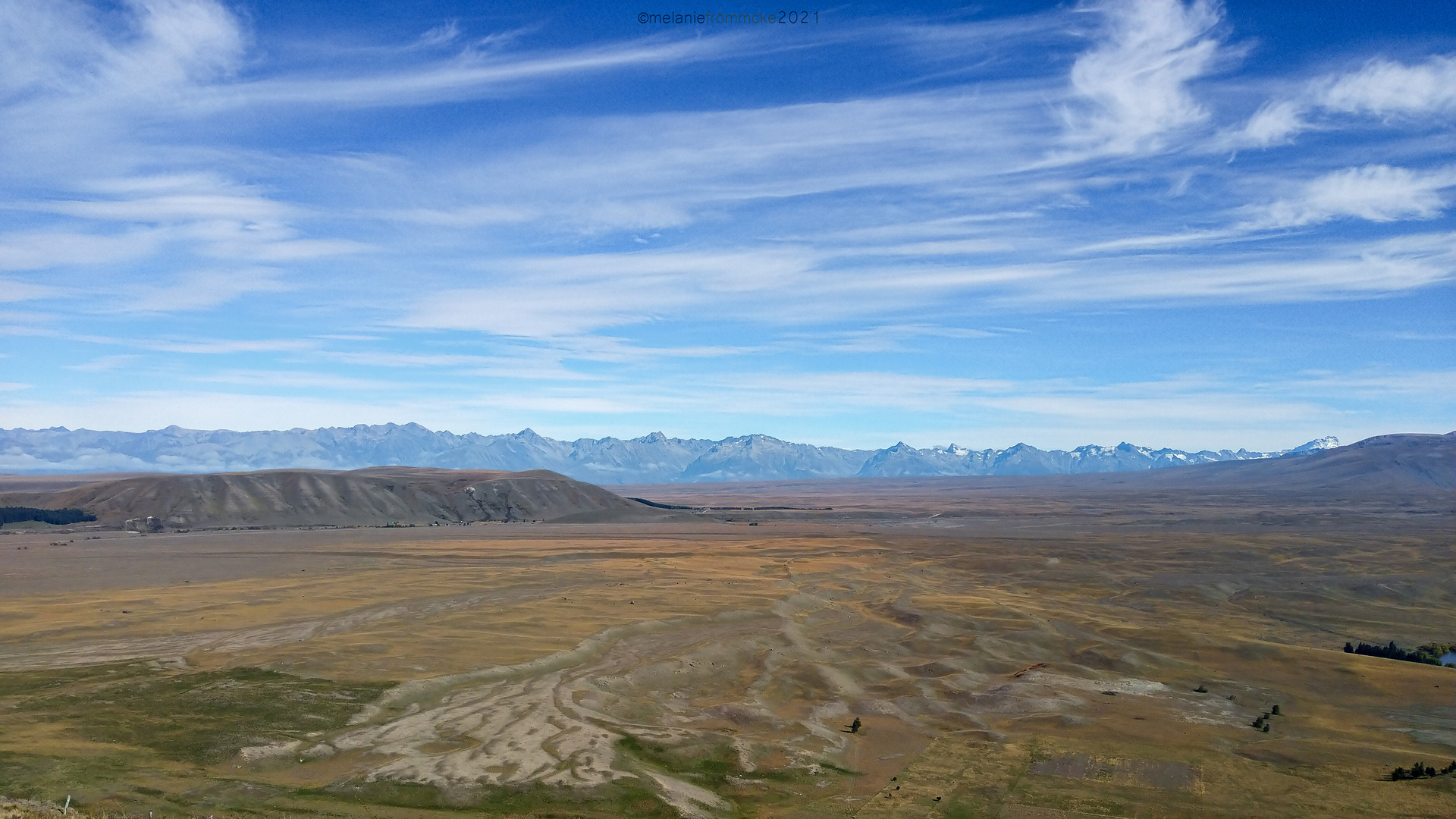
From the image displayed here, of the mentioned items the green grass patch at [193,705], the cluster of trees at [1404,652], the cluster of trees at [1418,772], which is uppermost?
the green grass patch at [193,705]

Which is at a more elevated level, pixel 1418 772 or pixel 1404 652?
pixel 1418 772

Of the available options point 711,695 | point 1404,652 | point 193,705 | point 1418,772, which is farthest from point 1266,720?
point 193,705

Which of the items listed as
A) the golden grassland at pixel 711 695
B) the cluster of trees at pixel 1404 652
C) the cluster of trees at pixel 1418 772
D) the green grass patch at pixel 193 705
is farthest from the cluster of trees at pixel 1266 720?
the green grass patch at pixel 193 705

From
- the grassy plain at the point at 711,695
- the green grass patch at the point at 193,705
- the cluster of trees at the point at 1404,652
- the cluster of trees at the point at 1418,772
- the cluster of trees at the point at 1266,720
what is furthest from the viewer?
the cluster of trees at the point at 1404,652

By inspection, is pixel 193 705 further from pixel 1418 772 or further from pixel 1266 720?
pixel 1418 772

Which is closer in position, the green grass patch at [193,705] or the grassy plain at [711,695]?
the grassy plain at [711,695]

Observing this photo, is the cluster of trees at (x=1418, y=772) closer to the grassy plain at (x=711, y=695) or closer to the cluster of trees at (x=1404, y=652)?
the grassy plain at (x=711, y=695)
